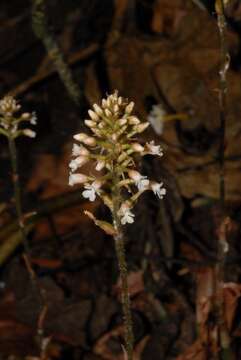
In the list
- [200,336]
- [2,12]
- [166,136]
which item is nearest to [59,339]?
[200,336]

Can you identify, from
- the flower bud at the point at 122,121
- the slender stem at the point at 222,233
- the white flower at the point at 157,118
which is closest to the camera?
the flower bud at the point at 122,121

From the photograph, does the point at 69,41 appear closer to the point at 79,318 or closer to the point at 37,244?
the point at 37,244

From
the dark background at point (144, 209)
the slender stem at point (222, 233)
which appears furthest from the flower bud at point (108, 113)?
the dark background at point (144, 209)

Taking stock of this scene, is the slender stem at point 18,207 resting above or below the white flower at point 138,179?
above

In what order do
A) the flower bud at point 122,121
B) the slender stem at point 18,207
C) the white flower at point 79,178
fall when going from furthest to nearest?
the slender stem at point 18,207 < the white flower at point 79,178 < the flower bud at point 122,121

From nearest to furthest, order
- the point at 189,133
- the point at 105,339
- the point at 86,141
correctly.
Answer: the point at 86,141, the point at 105,339, the point at 189,133

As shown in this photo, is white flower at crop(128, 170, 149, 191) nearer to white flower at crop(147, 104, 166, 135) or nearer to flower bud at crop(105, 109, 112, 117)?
flower bud at crop(105, 109, 112, 117)

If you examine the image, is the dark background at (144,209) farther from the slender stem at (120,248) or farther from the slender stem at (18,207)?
the slender stem at (120,248)

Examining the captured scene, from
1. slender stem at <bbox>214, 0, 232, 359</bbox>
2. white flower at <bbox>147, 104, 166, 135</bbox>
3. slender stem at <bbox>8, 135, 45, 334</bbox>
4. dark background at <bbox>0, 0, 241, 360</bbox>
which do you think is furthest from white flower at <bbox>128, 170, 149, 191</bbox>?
white flower at <bbox>147, 104, 166, 135</bbox>
